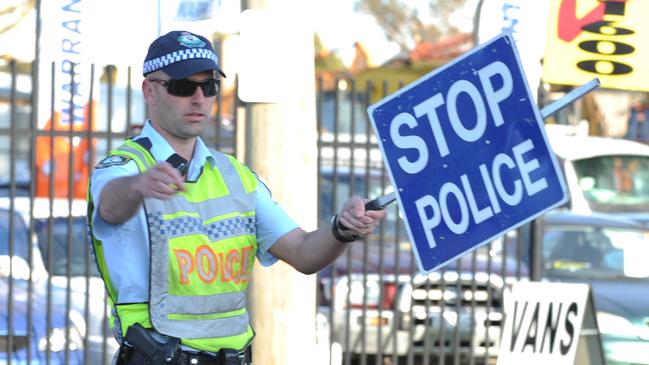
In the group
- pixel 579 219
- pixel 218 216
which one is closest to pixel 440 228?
pixel 218 216

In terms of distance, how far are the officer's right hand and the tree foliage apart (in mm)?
43814

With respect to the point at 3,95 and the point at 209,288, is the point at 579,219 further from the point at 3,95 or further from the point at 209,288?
the point at 209,288

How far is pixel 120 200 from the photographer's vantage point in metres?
3.88

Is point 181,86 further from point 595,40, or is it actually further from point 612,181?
point 612,181

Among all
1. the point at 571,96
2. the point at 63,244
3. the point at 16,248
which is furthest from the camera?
the point at 63,244

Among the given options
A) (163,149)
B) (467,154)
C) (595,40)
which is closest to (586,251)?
(595,40)

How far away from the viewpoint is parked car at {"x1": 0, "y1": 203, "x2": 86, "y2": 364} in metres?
8.28

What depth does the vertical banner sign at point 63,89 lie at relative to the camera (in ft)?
26.7

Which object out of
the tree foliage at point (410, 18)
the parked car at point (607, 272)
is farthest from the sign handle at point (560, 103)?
the tree foliage at point (410, 18)

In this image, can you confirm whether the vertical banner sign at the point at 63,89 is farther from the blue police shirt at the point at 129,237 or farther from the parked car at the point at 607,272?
the blue police shirt at the point at 129,237

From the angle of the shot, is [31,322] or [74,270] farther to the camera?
[74,270]

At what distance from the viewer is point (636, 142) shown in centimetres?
1513

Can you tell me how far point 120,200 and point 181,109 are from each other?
1.51 ft

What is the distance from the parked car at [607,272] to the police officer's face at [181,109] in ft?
18.9
